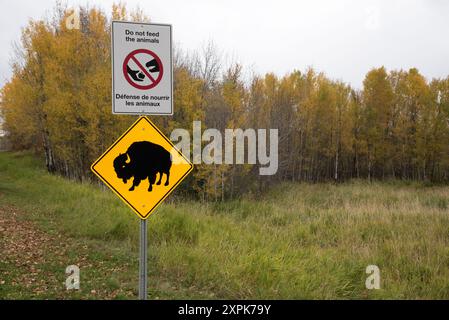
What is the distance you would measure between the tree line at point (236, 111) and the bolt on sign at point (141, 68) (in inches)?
534

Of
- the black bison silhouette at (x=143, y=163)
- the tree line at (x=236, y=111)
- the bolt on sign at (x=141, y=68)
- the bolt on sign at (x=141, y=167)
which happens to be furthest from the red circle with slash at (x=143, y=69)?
the tree line at (x=236, y=111)

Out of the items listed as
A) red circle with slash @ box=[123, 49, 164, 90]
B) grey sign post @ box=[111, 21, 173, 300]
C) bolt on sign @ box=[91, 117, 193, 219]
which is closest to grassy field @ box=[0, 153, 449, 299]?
bolt on sign @ box=[91, 117, 193, 219]

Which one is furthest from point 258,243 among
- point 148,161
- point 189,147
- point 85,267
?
point 189,147

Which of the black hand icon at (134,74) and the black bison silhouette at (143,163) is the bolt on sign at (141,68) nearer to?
the black hand icon at (134,74)

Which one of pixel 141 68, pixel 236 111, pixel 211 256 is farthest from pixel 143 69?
pixel 236 111

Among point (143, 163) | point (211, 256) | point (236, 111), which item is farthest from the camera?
point (236, 111)

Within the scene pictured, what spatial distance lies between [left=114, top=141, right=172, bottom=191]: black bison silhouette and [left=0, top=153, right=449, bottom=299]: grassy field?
5.89ft

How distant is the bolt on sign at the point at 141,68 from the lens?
4383 mm

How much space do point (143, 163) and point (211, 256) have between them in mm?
2626

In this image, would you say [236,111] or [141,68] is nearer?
[141,68]

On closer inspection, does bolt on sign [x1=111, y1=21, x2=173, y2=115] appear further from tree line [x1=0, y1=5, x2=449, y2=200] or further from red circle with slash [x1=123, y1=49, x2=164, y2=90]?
tree line [x1=0, y1=5, x2=449, y2=200]

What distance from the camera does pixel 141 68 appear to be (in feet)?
14.6

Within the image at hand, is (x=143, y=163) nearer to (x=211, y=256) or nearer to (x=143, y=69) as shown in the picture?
(x=143, y=69)

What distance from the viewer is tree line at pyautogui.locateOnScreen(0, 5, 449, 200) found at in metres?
19.1
